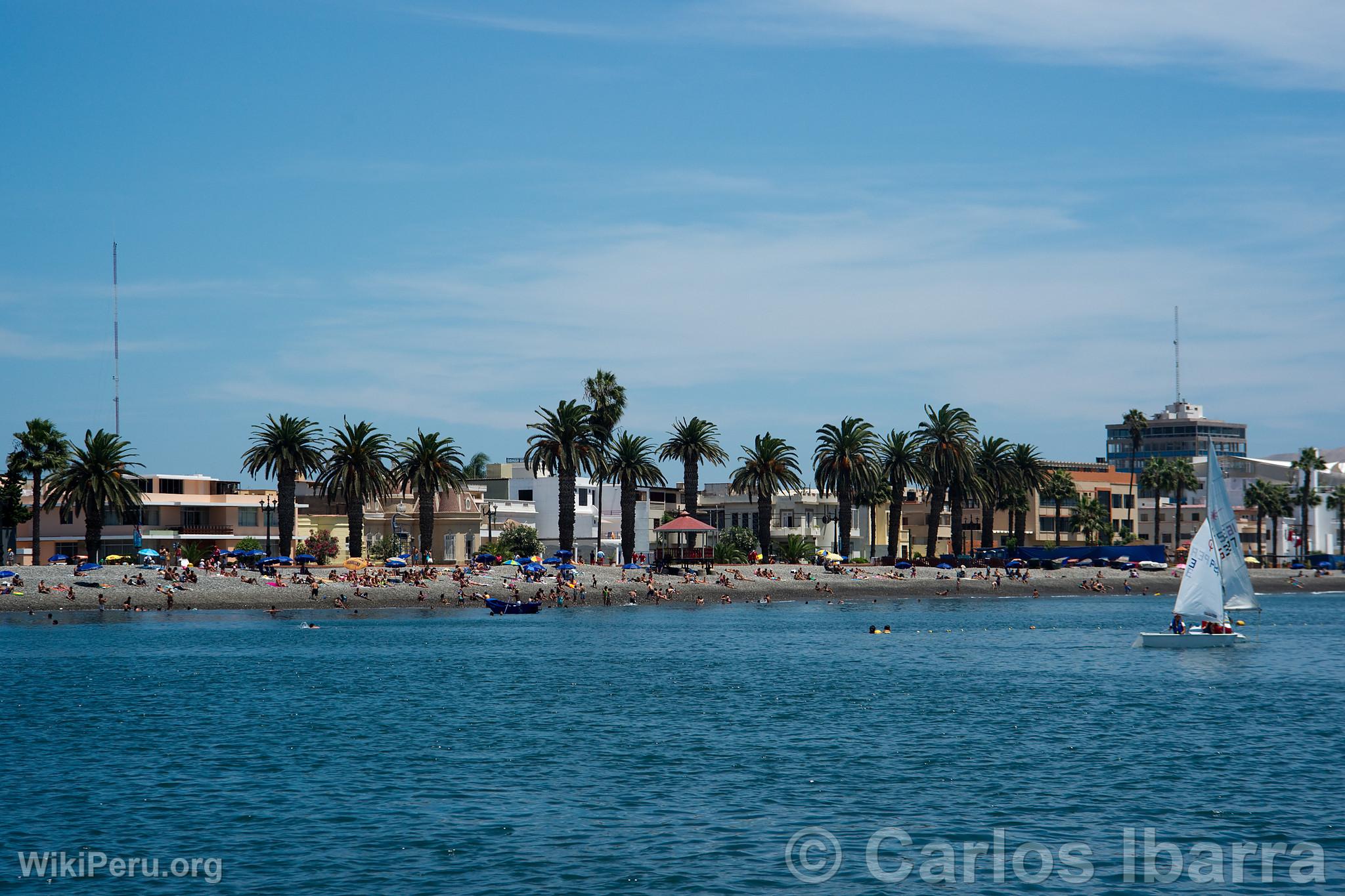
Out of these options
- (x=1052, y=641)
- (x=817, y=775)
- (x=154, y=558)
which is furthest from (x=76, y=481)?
(x=817, y=775)

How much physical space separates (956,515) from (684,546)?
115 ft

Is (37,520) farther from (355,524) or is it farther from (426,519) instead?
(426,519)

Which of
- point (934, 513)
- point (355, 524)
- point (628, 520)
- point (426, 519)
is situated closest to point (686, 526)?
point (628, 520)

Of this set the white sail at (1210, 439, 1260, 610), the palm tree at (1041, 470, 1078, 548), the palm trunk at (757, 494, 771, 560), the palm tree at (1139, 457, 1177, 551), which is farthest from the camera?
the palm tree at (1139, 457, 1177, 551)

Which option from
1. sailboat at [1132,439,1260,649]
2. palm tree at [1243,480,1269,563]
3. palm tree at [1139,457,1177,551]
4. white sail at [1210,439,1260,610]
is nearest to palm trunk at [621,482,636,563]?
sailboat at [1132,439,1260,649]

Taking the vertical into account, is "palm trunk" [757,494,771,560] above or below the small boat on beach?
above

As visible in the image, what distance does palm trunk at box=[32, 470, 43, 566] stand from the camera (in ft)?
310

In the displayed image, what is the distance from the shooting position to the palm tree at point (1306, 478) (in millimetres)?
188875

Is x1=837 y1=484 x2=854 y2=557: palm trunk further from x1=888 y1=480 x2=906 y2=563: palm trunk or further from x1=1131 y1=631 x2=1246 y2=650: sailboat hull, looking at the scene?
x1=1131 y1=631 x2=1246 y2=650: sailboat hull

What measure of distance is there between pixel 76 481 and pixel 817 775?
256 ft

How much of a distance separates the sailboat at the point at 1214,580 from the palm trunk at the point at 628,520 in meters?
59.8

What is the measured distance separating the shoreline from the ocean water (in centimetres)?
2174

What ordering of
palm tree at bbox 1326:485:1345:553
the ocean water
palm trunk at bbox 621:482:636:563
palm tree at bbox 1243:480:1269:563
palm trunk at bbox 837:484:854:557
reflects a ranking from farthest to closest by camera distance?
palm tree at bbox 1326:485:1345:553 → palm tree at bbox 1243:480:1269:563 → palm trunk at bbox 837:484:854:557 → palm trunk at bbox 621:482:636:563 → the ocean water

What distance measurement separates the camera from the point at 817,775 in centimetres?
3266
